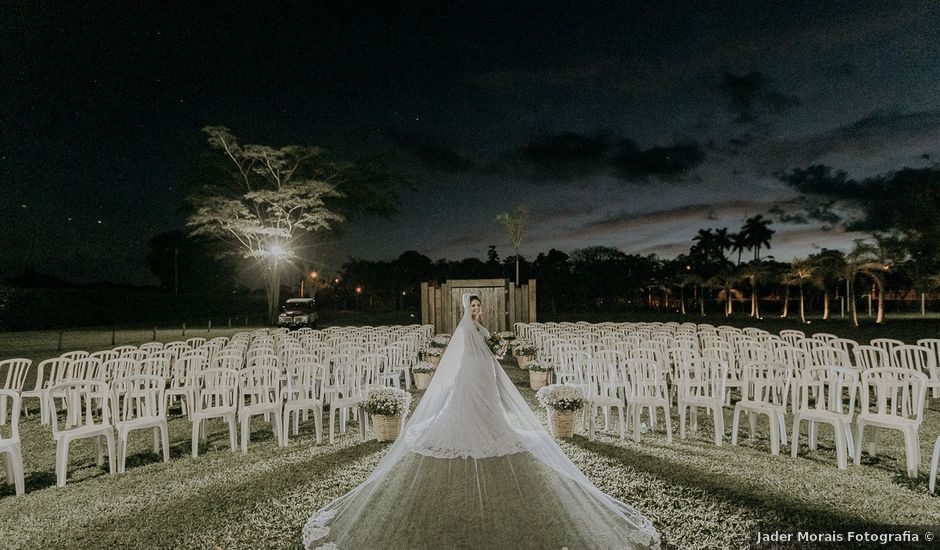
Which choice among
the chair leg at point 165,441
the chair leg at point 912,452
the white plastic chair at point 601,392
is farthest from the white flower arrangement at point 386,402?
the chair leg at point 912,452

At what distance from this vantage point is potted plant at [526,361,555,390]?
354 inches

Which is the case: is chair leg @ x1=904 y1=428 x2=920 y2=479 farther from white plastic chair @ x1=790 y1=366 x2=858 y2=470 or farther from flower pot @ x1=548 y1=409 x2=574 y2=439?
flower pot @ x1=548 y1=409 x2=574 y2=439

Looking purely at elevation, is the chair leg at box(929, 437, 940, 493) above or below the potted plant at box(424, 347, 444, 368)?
below

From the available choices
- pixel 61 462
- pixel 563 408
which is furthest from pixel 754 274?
pixel 61 462

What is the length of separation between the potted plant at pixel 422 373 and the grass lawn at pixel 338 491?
9.39 ft

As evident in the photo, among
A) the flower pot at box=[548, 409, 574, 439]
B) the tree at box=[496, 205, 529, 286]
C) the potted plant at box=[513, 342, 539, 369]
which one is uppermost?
the tree at box=[496, 205, 529, 286]

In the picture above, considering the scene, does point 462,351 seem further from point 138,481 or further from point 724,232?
point 724,232

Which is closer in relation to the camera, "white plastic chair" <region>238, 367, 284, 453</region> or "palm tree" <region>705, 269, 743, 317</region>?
"white plastic chair" <region>238, 367, 284, 453</region>

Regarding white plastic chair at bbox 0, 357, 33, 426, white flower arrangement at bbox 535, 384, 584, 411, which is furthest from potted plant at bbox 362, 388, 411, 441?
white plastic chair at bbox 0, 357, 33, 426

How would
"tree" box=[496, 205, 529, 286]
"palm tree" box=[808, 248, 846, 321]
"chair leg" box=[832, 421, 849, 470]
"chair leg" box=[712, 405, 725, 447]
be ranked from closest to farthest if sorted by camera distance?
"chair leg" box=[832, 421, 849, 470] → "chair leg" box=[712, 405, 725, 447] → "tree" box=[496, 205, 529, 286] → "palm tree" box=[808, 248, 846, 321]

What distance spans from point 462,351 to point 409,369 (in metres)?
5.66

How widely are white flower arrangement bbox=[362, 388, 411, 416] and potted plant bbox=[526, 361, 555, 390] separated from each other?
10.6 ft

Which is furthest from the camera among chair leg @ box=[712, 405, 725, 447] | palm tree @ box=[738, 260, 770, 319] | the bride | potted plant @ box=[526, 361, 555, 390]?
palm tree @ box=[738, 260, 770, 319]

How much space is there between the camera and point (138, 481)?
4.99 m
